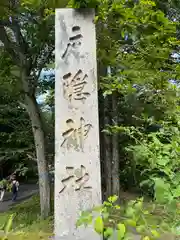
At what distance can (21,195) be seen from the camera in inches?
526

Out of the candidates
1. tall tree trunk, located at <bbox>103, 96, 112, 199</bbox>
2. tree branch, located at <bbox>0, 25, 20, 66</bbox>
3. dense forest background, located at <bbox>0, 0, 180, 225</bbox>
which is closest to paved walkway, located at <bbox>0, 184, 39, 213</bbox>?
dense forest background, located at <bbox>0, 0, 180, 225</bbox>

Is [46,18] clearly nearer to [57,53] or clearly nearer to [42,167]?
[57,53]

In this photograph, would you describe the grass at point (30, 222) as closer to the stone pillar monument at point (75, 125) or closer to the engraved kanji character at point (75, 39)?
the stone pillar monument at point (75, 125)

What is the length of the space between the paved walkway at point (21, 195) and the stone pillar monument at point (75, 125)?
789 cm

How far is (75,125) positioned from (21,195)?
11.5m

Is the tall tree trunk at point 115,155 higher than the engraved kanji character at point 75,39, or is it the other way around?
the engraved kanji character at point 75,39

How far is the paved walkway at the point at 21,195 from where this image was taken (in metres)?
10.8

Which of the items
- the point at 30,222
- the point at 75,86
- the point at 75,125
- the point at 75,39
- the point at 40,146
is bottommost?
the point at 30,222

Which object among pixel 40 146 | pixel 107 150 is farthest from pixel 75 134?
pixel 107 150

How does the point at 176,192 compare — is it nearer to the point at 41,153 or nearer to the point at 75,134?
the point at 75,134

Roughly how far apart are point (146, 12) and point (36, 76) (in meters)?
4.21

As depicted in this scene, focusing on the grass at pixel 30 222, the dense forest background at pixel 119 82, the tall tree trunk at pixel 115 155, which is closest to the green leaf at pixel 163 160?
the dense forest background at pixel 119 82

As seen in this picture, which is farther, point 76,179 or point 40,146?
point 40,146

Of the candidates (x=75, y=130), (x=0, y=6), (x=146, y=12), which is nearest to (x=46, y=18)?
(x=0, y=6)
